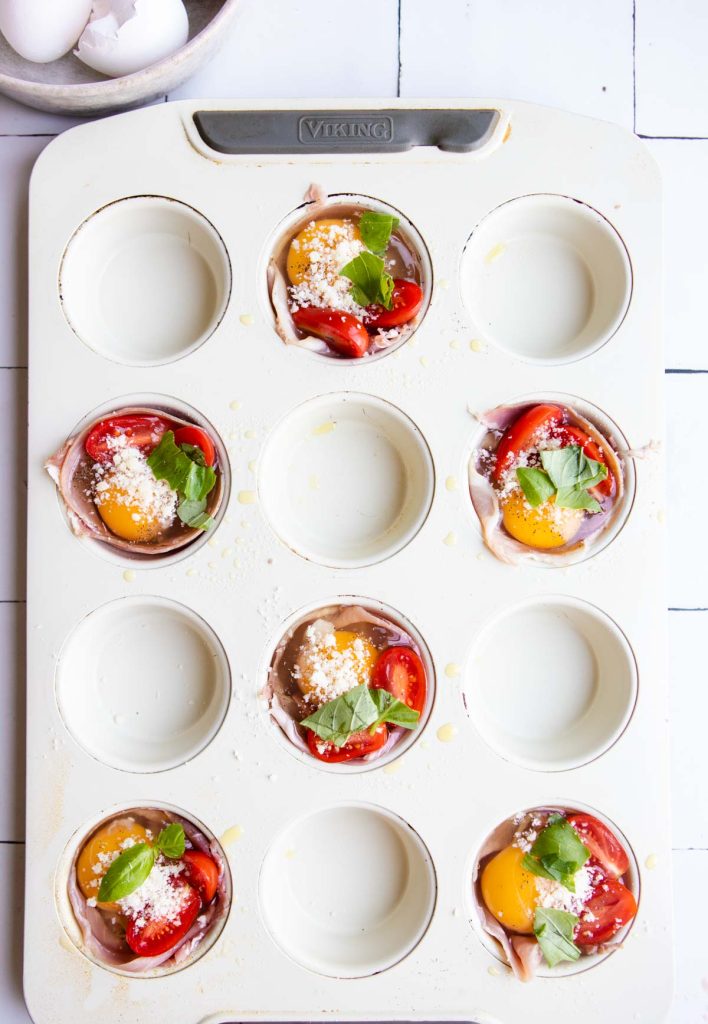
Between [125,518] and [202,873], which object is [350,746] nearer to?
[202,873]

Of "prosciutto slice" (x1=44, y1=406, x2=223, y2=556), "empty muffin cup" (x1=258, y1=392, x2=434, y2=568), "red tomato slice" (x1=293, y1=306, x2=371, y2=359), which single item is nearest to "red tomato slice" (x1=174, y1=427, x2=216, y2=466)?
"prosciutto slice" (x1=44, y1=406, x2=223, y2=556)

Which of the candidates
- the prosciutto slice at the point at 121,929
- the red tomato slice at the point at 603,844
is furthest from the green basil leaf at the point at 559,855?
the prosciutto slice at the point at 121,929

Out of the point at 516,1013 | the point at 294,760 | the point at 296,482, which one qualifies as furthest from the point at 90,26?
the point at 516,1013

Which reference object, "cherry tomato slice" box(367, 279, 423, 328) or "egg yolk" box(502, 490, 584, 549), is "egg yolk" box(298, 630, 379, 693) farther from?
"cherry tomato slice" box(367, 279, 423, 328)

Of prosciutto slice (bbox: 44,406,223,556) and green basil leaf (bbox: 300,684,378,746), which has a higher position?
prosciutto slice (bbox: 44,406,223,556)

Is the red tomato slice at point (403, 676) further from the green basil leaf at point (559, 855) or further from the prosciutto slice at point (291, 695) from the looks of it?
the green basil leaf at point (559, 855)

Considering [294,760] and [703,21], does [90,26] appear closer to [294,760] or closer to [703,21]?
[703,21]
